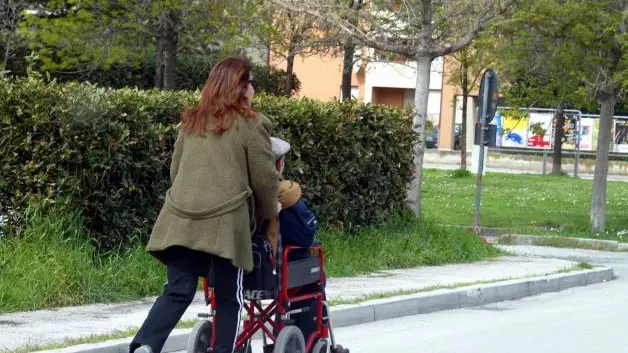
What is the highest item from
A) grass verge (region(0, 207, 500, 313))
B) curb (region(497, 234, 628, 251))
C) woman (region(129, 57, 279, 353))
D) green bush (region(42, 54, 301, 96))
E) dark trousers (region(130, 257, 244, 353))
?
green bush (region(42, 54, 301, 96))

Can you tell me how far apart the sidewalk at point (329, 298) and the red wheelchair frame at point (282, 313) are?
6.05ft

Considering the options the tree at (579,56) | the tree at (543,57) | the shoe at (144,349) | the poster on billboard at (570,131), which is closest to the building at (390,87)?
the poster on billboard at (570,131)

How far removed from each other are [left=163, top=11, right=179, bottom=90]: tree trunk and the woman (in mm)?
A: 16268

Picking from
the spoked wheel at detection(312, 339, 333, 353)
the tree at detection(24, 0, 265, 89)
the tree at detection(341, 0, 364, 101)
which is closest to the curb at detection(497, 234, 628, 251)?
the tree at detection(341, 0, 364, 101)

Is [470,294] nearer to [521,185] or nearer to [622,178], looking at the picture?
[521,185]

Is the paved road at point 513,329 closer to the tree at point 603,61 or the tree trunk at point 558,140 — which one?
the tree at point 603,61

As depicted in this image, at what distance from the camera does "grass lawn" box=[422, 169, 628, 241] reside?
22.3 metres

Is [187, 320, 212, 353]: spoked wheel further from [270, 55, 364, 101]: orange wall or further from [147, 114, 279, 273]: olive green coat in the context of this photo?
[270, 55, 364, 101]: orange wall

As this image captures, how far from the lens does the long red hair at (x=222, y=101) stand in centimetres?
623

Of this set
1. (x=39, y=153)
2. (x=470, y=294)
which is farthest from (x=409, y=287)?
(x=39, y=153)

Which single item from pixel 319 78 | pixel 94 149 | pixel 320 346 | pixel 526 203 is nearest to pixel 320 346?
pixel 320 346

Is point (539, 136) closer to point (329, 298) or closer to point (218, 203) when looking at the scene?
point (329, 298)

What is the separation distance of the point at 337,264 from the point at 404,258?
1.41m

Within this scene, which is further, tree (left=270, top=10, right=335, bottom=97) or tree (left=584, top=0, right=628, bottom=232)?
tree (left=270, top=10, right=335, bottom=97)
